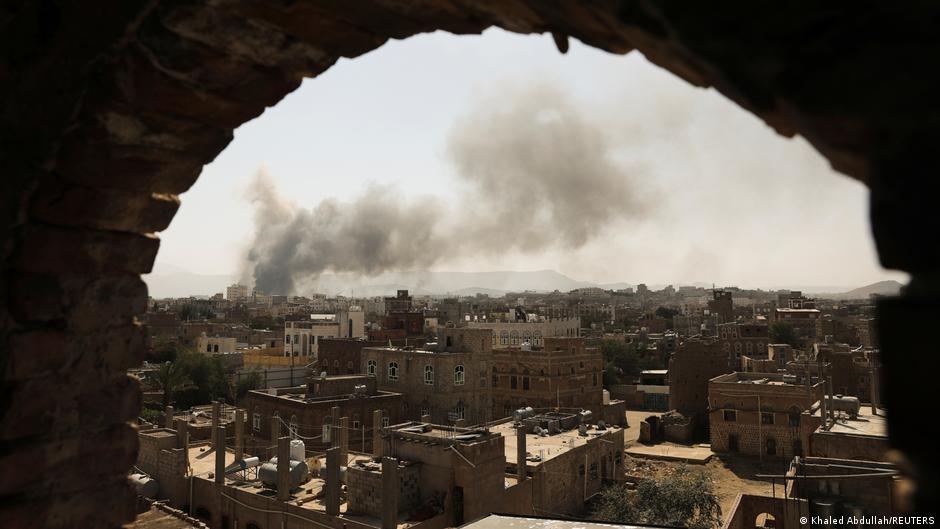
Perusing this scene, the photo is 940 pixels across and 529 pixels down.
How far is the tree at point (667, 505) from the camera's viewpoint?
21.2 meters

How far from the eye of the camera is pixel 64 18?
2.89 m

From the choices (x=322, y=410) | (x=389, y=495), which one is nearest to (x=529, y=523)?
(x=389, y=495)

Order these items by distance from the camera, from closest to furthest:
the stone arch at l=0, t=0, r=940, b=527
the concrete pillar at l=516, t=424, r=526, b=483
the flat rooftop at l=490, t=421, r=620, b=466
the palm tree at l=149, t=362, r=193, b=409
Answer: the stone arch at l=0, t=0, r=940, b=527
the concrete pillar at l=516, t=424, r=526, b=483
the flat rooftop at l=490, t=421, r=620, b=466
the palm tree at l=149, t=362, r=193, b=409

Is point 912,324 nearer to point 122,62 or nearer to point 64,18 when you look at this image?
point 122,62

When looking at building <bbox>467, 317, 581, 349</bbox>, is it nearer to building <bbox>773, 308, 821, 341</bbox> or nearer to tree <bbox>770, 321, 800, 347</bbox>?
tree <bbox>770, 321, 800, 347</bbox>

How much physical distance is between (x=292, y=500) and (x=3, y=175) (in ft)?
56.4

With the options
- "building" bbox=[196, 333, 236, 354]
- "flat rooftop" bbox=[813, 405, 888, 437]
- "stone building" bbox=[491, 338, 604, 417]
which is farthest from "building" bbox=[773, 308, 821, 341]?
"building" bbox=[196, 333, 236, 354]

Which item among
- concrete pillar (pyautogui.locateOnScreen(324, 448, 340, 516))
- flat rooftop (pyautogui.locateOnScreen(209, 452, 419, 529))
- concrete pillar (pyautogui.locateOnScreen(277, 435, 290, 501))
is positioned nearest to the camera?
concrete pillar (pyautogui.locateOnScreen(324, 448, 340, 516))

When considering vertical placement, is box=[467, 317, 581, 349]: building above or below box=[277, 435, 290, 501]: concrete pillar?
above

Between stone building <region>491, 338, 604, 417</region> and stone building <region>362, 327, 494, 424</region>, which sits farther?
stone building <region>491, 338, 604, 417</region>

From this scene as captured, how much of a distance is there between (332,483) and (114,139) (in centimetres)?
1505

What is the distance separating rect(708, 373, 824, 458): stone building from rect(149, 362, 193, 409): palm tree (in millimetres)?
29356

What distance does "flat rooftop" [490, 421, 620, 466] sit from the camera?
23.2 meters

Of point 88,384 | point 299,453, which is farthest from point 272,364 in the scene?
point 88,384
